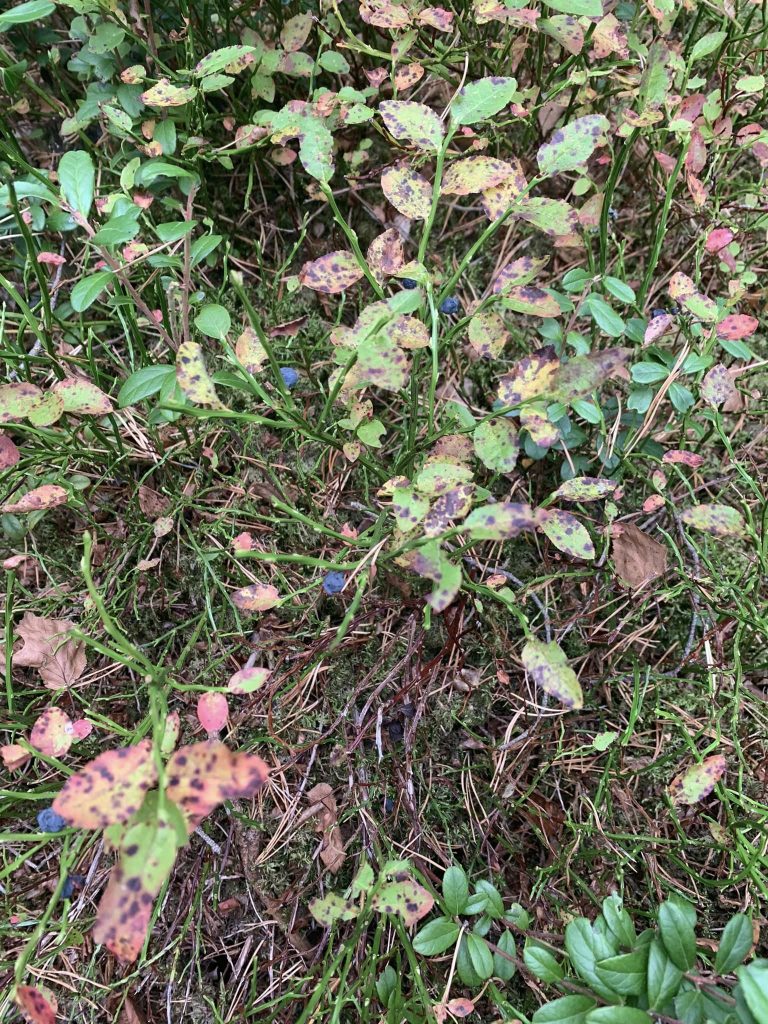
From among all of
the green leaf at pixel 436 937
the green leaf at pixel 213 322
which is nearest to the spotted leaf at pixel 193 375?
the green leaf at pixel 213 322

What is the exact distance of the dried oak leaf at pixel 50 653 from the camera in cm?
126

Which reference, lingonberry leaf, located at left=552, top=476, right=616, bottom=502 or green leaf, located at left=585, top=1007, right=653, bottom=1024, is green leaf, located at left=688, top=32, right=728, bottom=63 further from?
green leaf, located at left=585, top=1007, right=653, bottom=1024

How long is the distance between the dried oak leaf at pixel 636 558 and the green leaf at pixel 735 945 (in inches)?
21.2

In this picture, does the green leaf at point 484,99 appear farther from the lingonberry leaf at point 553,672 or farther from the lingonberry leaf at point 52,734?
the lingonberry leaf at point 52,734

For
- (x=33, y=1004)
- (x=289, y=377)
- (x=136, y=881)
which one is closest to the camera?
(x=136, y=881)

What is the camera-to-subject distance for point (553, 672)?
35.1 inches

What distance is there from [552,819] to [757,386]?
99 cm

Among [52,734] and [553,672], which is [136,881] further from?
[553,672]

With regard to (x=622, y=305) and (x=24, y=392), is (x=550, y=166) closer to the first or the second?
(x=622, y=305)

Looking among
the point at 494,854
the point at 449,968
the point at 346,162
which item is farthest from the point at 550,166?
the point at 449,968

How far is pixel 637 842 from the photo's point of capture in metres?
1.20

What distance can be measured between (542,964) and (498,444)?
706mm

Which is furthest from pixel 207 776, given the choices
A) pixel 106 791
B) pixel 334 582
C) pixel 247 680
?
pixel 334 582

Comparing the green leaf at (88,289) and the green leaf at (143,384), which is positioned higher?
the green leaf at (88,289)
